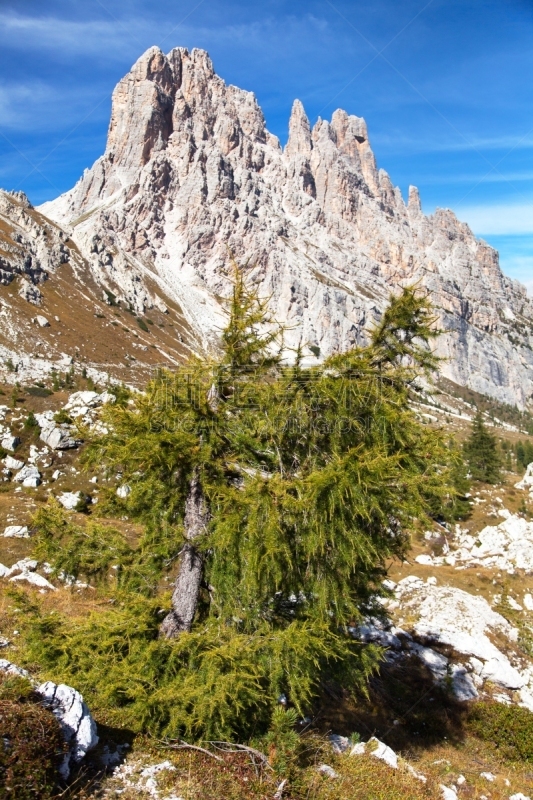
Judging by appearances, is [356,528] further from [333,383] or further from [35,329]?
[35,329]

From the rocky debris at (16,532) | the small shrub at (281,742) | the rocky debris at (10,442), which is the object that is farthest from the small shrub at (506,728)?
the rocky debris at (10,442)

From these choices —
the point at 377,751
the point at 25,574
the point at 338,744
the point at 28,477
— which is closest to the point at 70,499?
the point at 28,477

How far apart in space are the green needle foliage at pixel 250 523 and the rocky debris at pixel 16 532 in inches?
582

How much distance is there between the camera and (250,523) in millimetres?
6262

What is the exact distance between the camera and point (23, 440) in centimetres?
3556

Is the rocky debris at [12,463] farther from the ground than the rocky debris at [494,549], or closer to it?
farther from the ground

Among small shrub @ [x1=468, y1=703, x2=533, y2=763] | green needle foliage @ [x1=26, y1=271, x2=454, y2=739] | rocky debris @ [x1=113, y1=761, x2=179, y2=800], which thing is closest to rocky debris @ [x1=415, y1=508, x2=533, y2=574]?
small shrub @ [x1=468, y1=703, x2=533, y2=763]

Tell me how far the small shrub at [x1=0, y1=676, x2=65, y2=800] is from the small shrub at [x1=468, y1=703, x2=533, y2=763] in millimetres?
12025

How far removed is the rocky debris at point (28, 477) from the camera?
30.1 m

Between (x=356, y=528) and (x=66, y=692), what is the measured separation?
4209 millimetres

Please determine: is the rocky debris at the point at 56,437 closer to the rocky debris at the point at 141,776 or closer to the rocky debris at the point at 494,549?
the rocky debris at the point at 494,549

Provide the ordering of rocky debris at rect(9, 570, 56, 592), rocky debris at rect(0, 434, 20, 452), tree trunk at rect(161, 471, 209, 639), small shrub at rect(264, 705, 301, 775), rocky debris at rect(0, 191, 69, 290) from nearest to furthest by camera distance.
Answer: small shrub at rect(264, 705, 301, 775) < tree trunk at rect(161, 471, 209, 639) < rocky debris at rect(9, 570, 56, 592) < rocky debris at rect(0, 434, 20, 452) < rocky debris at rect(0, 191, 69, 290)

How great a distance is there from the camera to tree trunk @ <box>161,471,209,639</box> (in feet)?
24.1

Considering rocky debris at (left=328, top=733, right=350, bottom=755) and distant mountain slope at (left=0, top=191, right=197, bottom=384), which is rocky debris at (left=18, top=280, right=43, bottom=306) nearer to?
distant mountain slope at (left=0, top=191, right=197, bottom=384)
